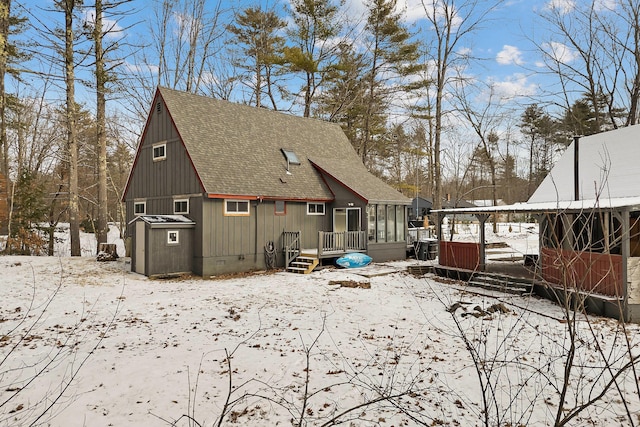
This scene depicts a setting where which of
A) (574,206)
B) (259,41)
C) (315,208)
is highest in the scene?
(259,41)

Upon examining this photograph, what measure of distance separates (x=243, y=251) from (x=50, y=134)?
1867 cm

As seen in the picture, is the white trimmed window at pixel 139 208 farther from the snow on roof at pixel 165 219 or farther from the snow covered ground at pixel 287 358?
the snow covered ground at pixel 287 358

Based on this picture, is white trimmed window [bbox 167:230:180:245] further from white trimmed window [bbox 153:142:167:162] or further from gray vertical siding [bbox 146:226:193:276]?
white trimmed window [bbox 153:142:167:162]

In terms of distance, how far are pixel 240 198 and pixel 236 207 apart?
404 mm

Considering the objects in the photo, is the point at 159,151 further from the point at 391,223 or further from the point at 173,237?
the point at 391,223

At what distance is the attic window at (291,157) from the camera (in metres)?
17.8

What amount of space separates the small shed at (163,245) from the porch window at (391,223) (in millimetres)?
8691

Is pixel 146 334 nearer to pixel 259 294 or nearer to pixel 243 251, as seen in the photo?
pixel 259 294

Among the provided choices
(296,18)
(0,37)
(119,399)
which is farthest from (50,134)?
(119,399)

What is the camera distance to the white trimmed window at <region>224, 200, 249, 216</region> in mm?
14330

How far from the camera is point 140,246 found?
1349 centimetres

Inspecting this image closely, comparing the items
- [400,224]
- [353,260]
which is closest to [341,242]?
[353,260]

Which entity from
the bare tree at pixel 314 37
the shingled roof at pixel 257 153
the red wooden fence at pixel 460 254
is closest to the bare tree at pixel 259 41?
the bare tree at pixel 314 37

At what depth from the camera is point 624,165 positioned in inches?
537
